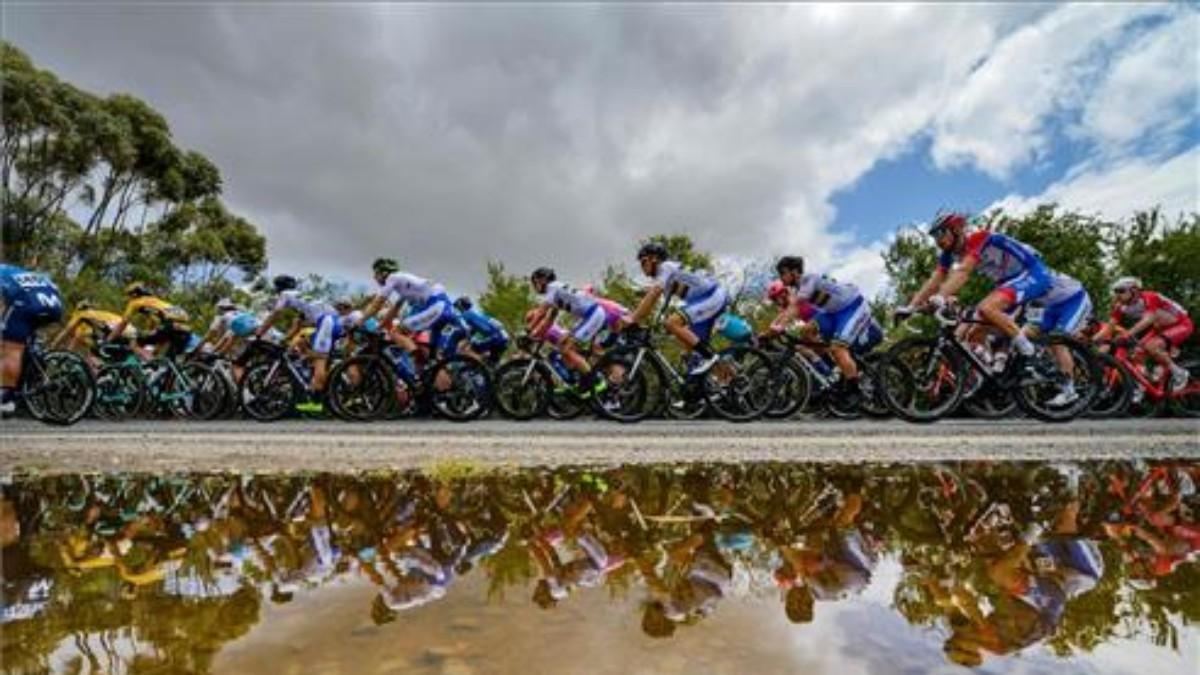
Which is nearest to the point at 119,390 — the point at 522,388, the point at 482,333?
the point at 482,333

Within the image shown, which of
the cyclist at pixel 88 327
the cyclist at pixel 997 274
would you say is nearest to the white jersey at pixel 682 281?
the cyclist at pixel 997 274

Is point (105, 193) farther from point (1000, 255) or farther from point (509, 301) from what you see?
point (1000, 255)

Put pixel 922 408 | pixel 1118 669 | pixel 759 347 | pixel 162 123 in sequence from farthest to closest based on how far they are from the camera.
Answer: pixel 162 123
pixel 759 347
pixel 922 408
pixel 1118 669

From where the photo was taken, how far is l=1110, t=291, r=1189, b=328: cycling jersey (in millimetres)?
9875

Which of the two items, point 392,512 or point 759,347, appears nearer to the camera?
point 392,512

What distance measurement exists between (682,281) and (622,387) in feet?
4.82

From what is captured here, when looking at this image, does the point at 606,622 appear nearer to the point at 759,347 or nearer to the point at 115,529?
the point at 115,529

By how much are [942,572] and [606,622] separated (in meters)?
1.04

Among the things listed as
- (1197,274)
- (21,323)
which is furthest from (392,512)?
(1197,274)

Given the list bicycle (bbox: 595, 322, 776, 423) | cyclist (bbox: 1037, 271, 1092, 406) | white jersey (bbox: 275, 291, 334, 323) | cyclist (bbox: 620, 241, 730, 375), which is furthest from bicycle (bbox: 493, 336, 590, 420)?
cyclist (bbox: 1037, 271, 1092, 406)

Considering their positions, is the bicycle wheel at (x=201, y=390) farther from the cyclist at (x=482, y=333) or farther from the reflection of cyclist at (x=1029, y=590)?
the reflection of cyclist at (x=1029, y=590)

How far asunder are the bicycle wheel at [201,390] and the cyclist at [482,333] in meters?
3.43

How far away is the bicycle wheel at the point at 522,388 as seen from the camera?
31.3ft

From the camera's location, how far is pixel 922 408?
809 centimetres
